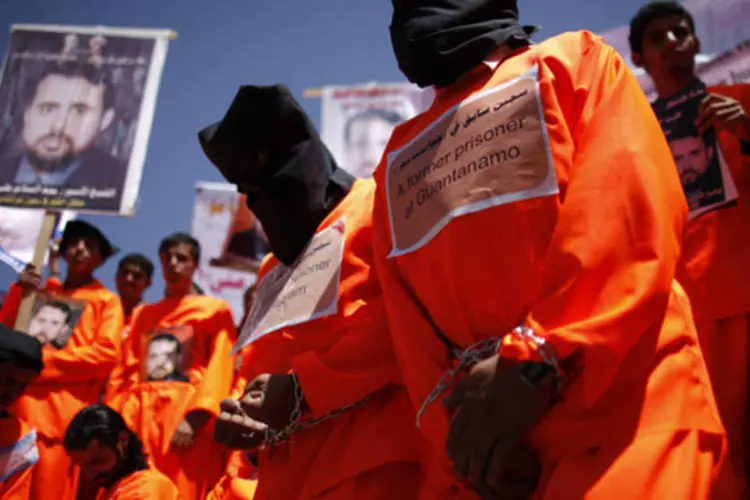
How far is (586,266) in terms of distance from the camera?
110 centimetres

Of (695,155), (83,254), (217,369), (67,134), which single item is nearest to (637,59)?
(695,155)

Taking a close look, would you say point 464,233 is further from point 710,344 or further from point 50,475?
point 50,475

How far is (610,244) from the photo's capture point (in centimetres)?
110

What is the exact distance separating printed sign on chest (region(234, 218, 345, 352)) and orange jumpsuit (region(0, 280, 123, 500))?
8.82ft

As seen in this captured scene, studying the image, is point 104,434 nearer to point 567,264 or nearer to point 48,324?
point 48,324

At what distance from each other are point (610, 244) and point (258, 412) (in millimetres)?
1023

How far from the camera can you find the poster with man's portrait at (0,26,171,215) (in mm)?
4809

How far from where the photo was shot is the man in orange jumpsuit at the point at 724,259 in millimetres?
2008

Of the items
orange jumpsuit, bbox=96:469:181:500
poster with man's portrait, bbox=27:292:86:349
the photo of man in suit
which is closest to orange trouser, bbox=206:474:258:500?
orange jumpsuit, bbox=96:469:181:500

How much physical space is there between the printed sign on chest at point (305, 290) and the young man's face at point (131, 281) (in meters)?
3.75

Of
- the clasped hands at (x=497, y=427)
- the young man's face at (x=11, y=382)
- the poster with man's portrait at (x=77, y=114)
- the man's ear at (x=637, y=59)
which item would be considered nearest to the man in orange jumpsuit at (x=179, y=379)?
the young man's face at (x=11, y=382)

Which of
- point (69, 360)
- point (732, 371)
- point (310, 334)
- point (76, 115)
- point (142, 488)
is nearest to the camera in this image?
point (310, 334)

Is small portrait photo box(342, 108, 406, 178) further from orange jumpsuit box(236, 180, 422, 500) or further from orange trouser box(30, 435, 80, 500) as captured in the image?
orange jumpsuit box(236, 180, 422, 500)

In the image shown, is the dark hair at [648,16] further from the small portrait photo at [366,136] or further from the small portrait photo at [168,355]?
the small portrait photo at [168,355]
